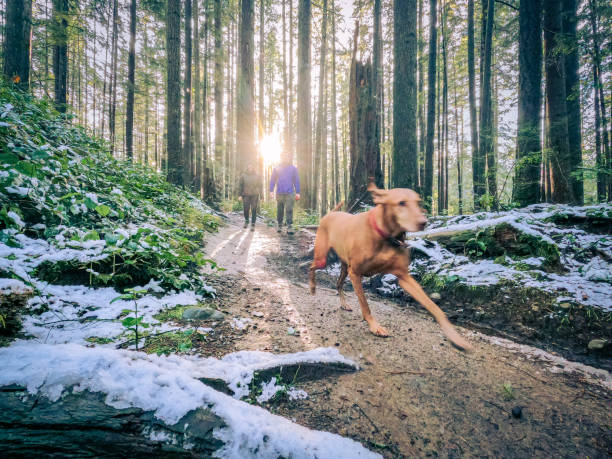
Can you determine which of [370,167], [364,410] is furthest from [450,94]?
[364,410]

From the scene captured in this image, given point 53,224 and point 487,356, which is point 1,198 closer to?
point 53,224

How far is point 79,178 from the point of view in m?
4.07

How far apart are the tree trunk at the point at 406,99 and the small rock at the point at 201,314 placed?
5662mm

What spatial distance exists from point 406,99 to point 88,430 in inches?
309

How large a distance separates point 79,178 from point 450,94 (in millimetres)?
25344

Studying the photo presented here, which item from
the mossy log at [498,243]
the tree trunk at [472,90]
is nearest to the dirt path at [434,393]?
the mossy log at [498,243]

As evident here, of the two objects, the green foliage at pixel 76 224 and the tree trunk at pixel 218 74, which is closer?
the green foliage at pixel 76 224

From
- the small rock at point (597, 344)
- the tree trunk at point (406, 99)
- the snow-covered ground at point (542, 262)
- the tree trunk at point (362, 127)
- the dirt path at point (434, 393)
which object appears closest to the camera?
the dirt path at point (434, 393)

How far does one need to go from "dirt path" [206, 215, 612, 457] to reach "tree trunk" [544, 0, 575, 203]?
601 cm

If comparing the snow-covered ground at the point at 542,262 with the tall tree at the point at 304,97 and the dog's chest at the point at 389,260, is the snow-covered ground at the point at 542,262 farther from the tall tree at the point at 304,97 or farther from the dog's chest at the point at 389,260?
the tall tree at the point at 304,97

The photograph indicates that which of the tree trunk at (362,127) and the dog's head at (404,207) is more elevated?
the tree trunk at (362,127)

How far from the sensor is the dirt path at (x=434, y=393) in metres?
1.57

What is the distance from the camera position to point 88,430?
1.08 meters

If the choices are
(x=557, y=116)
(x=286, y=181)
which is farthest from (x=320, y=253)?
(x=557, y=116)
